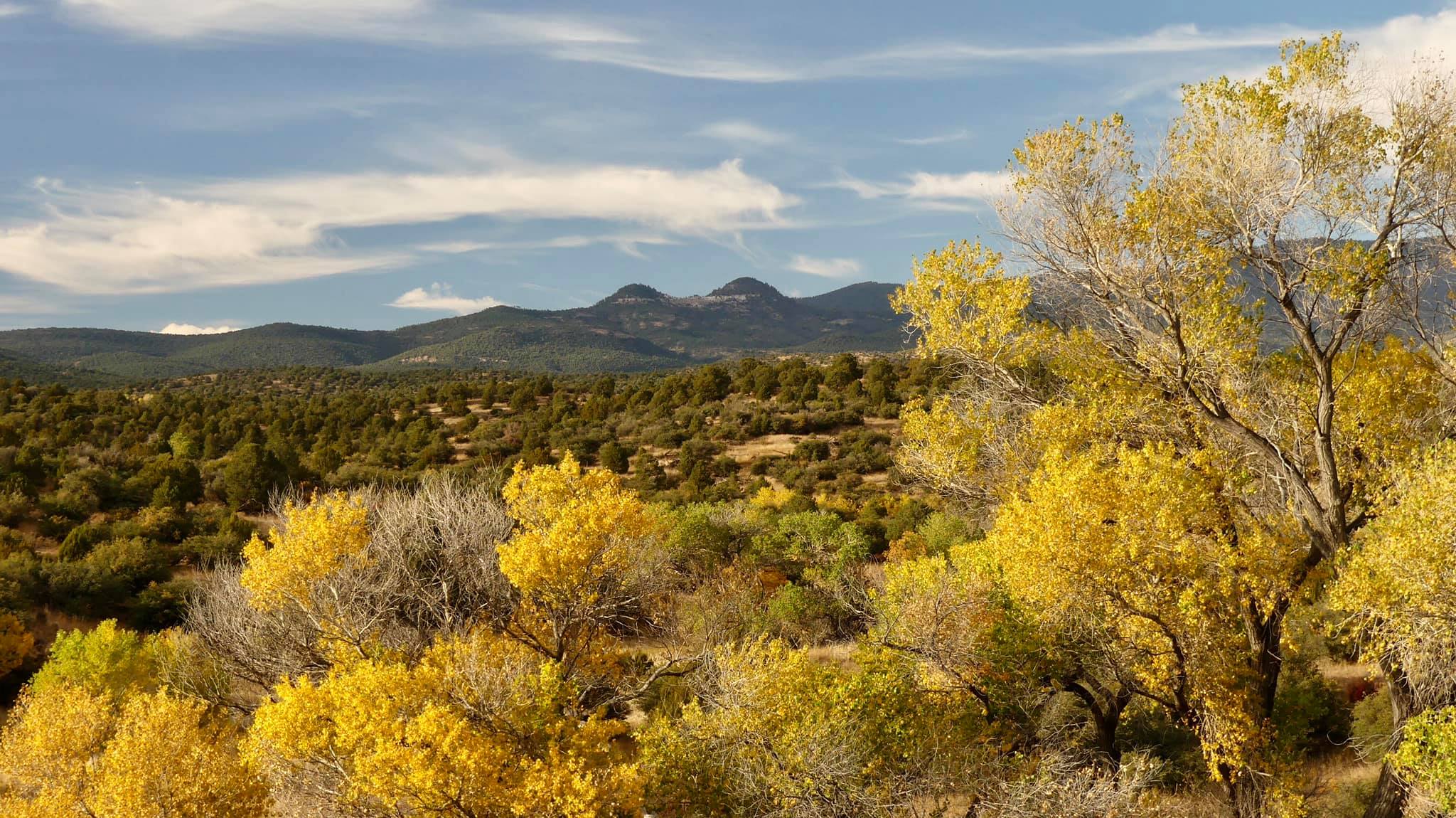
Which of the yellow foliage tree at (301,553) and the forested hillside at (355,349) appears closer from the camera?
the yellow foliage tree at (301,553)

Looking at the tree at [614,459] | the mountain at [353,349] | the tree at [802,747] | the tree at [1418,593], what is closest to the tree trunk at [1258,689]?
the tree at [1418,593]

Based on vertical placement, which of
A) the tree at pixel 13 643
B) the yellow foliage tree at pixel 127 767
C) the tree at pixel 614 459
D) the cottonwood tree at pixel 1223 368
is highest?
the cottonwood tree at pixel 1223 368

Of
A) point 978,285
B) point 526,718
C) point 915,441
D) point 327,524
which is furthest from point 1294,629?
point 327,524

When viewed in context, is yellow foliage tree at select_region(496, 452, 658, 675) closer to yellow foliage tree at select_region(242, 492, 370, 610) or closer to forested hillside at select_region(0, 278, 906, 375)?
yellow foliage tree at select_region(242, 492, 370, 610)

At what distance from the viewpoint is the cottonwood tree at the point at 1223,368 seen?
1000cm

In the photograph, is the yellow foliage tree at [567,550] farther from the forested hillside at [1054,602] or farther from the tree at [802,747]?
the tree at [802,747]

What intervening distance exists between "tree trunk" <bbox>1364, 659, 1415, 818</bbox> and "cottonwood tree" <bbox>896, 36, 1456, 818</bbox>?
0.05 meters

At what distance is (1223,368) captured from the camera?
424 inches

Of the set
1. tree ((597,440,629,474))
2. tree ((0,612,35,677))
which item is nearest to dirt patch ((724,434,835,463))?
tree ((597,440,629,474))

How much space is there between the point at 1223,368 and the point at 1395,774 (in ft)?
18.8

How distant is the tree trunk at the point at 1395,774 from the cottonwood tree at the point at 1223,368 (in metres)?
0.05

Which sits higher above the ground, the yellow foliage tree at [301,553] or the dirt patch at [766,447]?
the yellow foliage tree at [301,553]

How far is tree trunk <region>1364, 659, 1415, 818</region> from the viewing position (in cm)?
1045

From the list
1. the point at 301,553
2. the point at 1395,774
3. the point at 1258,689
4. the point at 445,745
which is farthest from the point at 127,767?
the point at 1395,774
